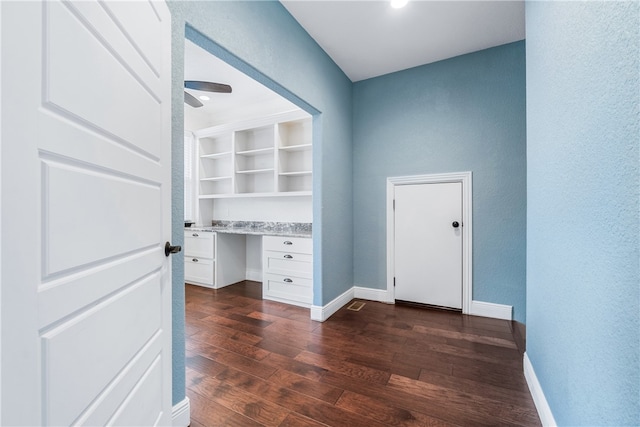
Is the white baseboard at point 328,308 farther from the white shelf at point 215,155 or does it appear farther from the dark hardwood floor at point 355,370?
the white shelf at point 215,155

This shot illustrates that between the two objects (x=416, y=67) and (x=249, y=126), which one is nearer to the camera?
(x=416, y=67)

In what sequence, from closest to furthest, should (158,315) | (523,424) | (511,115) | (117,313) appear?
(117,313), (158,315), (523,424), (511,115)

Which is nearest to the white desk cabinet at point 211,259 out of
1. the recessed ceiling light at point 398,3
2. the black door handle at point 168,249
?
the black door handle at point 168,249

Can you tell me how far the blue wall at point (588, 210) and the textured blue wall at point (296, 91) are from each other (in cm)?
164

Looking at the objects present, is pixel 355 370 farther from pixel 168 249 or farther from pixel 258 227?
pixel 258 227

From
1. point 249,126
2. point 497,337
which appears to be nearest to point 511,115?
point 497,337

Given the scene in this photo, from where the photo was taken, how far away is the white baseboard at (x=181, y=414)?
1324 mm

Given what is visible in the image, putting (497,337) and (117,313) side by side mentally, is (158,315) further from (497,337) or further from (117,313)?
(497,337)

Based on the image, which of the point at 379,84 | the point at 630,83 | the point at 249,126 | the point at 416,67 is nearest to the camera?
the point at 630,83

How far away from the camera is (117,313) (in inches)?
33.3

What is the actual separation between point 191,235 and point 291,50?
114 inches

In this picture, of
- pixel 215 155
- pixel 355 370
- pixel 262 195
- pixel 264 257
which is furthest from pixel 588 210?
pixel 215 155

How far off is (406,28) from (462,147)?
1.30m

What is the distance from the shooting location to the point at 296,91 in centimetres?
229
